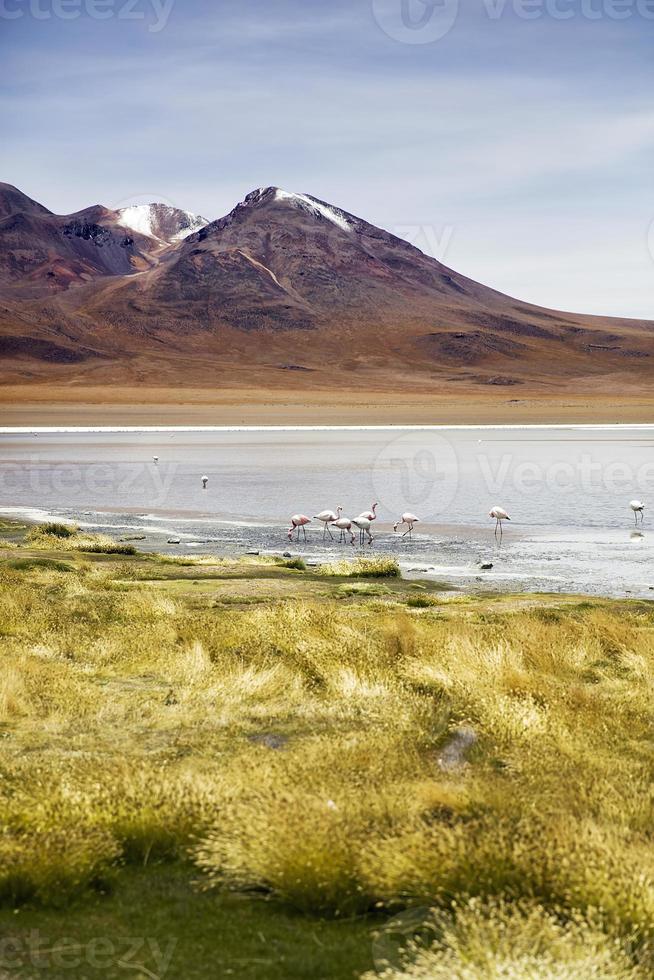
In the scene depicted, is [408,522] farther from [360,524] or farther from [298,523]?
[298,523]

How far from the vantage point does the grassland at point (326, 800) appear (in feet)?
13.7

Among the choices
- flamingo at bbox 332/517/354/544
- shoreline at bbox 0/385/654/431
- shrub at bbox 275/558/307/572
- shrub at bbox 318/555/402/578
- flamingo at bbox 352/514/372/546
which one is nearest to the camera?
shrub at bbox 318/555/402/578

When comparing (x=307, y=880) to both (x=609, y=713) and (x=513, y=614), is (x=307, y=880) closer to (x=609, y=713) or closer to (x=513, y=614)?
(x=609, y=713)

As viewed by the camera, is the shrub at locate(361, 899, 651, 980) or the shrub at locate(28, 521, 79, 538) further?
the shrub at locate(28, 521, 79, 538)

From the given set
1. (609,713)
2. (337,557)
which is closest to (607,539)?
(337,557)

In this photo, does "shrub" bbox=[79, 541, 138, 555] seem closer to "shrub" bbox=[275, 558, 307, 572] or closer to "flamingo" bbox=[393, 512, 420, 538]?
"shrub" bbox=[275, 558, 307, 572]

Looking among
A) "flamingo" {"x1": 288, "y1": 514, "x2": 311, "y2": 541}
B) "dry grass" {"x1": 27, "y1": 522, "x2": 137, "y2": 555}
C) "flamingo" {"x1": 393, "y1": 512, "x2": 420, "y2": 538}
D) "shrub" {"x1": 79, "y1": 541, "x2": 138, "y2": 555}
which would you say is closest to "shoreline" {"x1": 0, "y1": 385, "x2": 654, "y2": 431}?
"flamingo" {"x1": 393, "y1": 512, "x2": 420, "y2": 538}

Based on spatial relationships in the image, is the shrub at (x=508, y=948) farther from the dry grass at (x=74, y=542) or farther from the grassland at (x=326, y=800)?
the dry grass at (x=74, y=542)

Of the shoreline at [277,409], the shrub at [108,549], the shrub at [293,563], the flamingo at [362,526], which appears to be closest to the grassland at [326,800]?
the shrub at [293,563]

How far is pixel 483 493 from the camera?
97.2 ft

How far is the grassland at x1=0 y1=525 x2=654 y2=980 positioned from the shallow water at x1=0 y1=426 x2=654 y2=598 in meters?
6.92

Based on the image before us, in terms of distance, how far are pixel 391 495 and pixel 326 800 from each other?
24341 millimetres

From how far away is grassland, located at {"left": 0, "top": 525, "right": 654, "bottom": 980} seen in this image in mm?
4188

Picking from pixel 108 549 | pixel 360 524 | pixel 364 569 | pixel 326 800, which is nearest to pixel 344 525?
pixel 360 524
